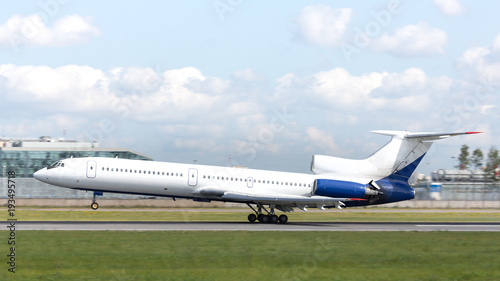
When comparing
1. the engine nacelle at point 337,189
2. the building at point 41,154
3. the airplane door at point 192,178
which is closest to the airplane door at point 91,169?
the airplane door at point 192,178

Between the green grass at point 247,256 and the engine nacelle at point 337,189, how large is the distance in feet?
26.9

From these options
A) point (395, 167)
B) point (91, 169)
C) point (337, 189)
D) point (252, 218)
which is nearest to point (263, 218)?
point (252, 218)

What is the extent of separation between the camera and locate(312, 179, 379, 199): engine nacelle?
36.2 meters

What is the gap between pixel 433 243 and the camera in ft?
83.2

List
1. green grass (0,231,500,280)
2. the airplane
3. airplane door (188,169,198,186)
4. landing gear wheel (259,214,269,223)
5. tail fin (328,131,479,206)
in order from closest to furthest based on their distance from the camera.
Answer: green grass (0,231,500,280) < the airplane < airplane door (188,169,198,186) < landing gear wheel (259,214,269,223) < tail fin (328,131,479,206)

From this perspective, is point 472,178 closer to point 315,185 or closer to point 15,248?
point 315,185

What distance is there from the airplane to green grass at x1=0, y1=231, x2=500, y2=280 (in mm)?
8839

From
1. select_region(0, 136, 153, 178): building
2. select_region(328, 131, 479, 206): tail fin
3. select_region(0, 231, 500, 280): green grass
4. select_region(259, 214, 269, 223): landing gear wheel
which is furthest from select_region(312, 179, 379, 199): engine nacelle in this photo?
select_region(0, 136, 153, 178): building

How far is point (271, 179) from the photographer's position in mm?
39094

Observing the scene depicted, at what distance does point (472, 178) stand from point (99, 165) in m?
132

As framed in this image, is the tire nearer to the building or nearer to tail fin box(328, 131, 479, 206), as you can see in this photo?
tail fin box(328, 131, 479, 206)

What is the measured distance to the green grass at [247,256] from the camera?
666 inches

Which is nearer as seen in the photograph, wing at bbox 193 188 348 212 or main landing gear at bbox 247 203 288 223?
wing at bbox 193 188 348 212

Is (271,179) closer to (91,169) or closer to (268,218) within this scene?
(268,218)
